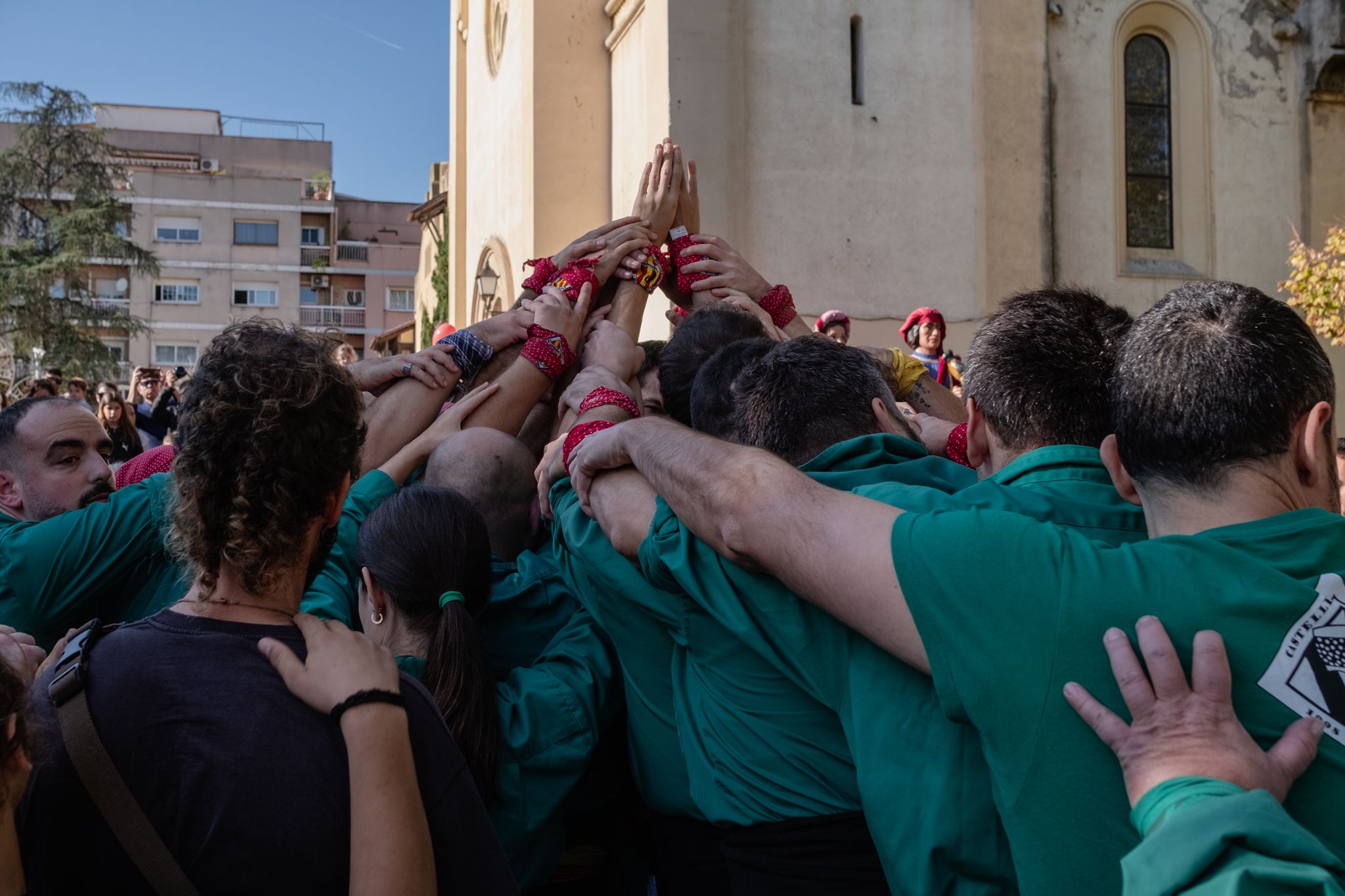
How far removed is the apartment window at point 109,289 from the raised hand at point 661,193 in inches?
2271

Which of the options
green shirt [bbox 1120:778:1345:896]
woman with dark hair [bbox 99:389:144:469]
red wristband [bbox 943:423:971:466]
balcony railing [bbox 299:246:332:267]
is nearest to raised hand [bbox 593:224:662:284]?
red wristband [bbox 943:423:971:466]

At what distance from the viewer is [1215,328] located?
165 centimetres

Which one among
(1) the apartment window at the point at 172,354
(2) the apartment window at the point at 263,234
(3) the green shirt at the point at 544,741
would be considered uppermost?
(2) the apartment window at the point at 263,234

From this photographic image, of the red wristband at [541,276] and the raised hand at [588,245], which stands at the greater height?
the raised hand at [588,245]

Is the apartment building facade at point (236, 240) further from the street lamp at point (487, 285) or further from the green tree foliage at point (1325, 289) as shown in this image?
the green tree foliage at point (1325, 289)

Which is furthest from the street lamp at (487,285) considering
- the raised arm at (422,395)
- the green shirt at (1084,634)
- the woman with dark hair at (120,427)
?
the green shirt at (1084,634)

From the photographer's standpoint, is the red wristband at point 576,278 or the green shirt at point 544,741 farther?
the red wristband at point 576,278

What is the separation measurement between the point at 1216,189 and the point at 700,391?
1318 centimetres

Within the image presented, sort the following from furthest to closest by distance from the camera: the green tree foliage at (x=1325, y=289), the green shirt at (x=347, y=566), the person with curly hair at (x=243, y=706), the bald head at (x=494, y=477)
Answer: the green tree foliage at (x=1325, y=289), the bald head at (x=494, y=477), the green shirt at (x=347, y=566), the person with curly hair at (x=243, y=706)

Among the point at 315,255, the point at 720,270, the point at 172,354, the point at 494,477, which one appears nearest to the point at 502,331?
the point at 494,477

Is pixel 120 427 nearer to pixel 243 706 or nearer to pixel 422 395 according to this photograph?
pixel 422 395

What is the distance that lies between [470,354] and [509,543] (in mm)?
731

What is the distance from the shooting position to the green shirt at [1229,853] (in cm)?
126

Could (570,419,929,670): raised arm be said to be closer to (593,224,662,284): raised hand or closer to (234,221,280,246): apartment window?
(593,224,662,284): raised hand
